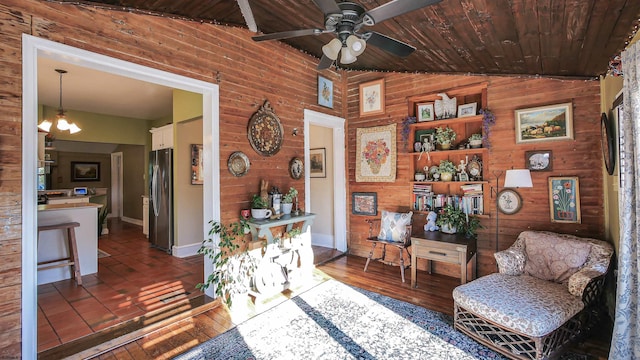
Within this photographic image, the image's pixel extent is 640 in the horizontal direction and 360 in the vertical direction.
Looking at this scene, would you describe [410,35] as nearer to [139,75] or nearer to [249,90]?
[249,90]

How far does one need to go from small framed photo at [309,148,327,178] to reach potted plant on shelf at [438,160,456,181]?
2.14 metres

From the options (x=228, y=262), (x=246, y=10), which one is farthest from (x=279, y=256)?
(x=246, y=10)

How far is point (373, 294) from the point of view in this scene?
341cm

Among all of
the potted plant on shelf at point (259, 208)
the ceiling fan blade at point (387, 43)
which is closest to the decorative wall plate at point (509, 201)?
the ceiling fan blade at point (387, 43)

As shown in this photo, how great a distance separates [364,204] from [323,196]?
965 mm

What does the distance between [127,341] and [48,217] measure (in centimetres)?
238

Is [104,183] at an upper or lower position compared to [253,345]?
upper

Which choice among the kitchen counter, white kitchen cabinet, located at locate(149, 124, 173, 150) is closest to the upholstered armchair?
the kitchen counter

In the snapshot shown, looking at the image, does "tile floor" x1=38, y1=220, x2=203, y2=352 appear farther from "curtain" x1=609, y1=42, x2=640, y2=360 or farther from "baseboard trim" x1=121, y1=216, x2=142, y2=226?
"curtain" x1=609, y1=42, x2=640, y2=360

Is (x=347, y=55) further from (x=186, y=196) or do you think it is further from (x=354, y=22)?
(x=186, y=196)

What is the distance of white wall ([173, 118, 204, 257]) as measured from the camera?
15.6 ft

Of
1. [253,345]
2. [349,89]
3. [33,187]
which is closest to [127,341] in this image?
[253,345]

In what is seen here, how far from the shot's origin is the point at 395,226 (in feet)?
13.5

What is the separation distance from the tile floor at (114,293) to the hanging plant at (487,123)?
12.8 feet
